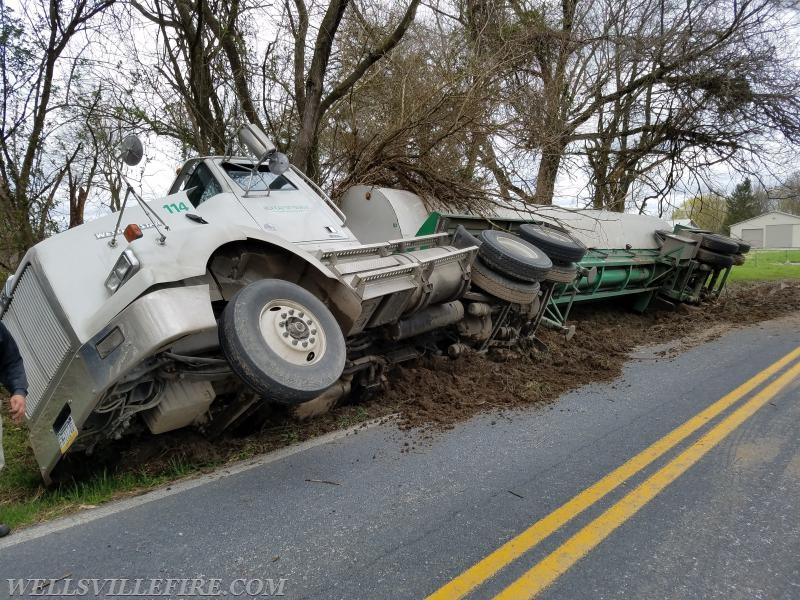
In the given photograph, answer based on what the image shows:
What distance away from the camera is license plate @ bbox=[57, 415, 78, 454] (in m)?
3.32

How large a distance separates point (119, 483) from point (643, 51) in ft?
50.9

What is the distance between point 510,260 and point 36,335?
4274 mm

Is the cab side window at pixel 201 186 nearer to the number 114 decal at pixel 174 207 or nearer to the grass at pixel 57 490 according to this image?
the number 114 decal at pixel 174 207

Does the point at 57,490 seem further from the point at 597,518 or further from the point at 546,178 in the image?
the point at 546,178

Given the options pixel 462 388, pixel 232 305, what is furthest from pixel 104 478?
pixel 462 388

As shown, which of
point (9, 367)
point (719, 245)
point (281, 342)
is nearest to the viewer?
point (9, 367)

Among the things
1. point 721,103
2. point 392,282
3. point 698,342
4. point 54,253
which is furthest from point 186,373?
point 721,103

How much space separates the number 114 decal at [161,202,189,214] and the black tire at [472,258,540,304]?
9.46 ft

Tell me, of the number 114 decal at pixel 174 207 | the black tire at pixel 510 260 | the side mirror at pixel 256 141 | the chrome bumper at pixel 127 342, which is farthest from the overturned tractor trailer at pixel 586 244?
the chrome bumper at pixel 127 342

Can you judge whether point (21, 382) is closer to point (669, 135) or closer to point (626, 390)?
point (626, 390)

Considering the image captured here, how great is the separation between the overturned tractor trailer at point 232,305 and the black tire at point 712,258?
537 cm

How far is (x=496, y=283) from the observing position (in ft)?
19.9

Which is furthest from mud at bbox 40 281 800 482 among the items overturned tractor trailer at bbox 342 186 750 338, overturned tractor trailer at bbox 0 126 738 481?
overturned tractor trailer at bbox 342 186 750 338

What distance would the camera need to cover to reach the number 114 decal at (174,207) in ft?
16.2
